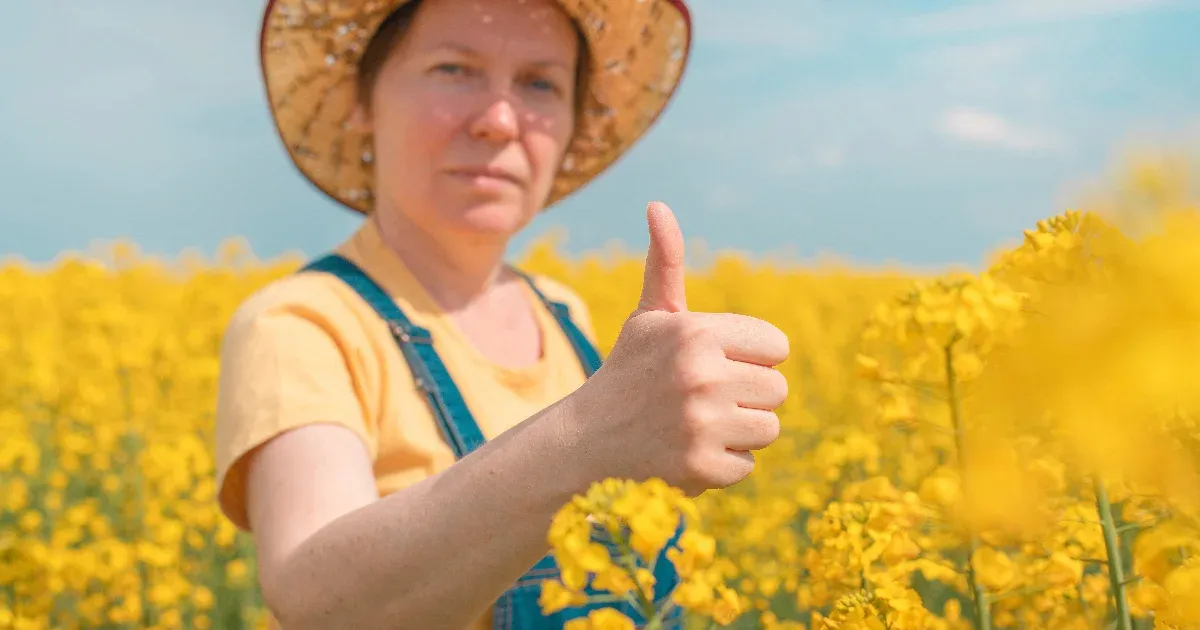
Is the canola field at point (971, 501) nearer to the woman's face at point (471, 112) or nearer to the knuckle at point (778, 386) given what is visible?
A: the knuckle at point (778, 386)

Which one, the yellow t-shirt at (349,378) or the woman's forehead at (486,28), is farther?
the woman's forehead at (486,28)

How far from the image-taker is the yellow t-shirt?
123 centimetres

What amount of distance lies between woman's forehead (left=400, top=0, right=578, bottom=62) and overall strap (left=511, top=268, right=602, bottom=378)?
0.55 metres

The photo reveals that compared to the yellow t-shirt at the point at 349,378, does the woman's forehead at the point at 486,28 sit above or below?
above

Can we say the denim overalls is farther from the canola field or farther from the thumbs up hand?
the thumbs up hand

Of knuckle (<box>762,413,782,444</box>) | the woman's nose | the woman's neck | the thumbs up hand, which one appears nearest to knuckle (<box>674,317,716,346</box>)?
the thumbs up hand

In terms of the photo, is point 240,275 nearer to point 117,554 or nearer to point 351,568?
point 117,554

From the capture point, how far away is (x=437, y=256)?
5.40 feet

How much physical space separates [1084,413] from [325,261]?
127 centimetres

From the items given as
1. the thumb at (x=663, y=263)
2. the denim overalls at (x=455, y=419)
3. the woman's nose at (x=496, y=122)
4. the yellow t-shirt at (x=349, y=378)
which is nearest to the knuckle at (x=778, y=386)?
the thumb at (x=663, y=263)

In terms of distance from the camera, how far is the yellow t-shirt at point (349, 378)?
1.23 m

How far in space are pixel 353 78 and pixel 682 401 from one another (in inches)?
49.2

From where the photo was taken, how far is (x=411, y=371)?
1.42 meters

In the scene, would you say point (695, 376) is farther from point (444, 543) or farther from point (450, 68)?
point (450, 68)
